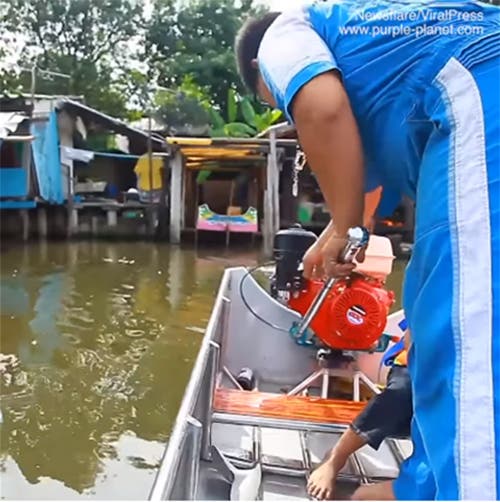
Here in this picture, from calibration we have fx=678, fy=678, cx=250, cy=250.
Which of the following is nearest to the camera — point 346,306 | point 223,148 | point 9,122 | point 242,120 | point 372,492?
point 372,492

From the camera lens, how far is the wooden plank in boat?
2799 millimetres

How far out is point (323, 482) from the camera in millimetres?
2260

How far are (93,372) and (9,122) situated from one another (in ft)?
29.2

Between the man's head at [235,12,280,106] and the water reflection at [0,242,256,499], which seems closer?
the man's head at [235,12,280,106]

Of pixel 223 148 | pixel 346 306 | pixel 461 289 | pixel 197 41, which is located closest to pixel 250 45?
pixel 461 289

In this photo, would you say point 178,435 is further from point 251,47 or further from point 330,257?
point 251,47


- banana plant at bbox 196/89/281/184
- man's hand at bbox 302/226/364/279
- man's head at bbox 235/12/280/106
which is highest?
banana plant at bbox 196/89/281/184

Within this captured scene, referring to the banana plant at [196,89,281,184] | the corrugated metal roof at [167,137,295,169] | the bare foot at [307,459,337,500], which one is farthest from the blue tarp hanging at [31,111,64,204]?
the bare foot at [307,459,337,500]

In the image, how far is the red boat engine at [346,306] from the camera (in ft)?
11.5

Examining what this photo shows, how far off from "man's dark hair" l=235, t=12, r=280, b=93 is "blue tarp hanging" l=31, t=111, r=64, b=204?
13676 millimetres

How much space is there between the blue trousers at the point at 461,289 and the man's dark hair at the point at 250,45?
1.51 ft

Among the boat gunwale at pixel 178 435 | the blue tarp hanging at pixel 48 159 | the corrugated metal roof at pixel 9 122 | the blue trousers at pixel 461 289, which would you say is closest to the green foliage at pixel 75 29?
the blue tarp hanging at pixel 48 159

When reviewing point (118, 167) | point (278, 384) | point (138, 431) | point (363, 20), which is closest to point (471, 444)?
point (363, 20)

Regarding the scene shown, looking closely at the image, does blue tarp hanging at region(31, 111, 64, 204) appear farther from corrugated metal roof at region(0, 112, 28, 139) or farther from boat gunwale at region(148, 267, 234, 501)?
boat gunwale at region(148, 267, 234, 501)
